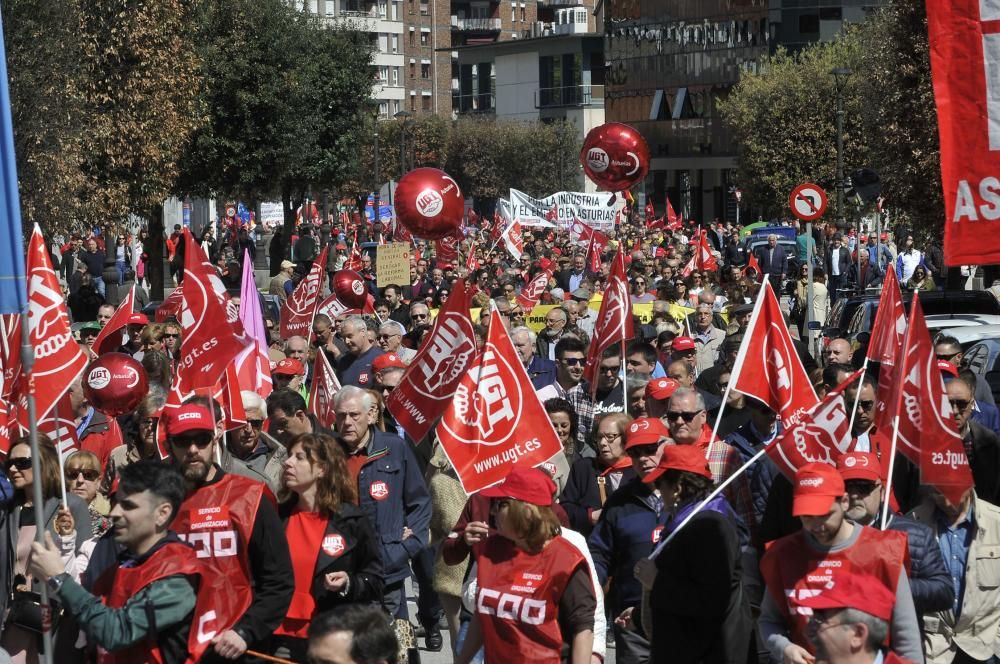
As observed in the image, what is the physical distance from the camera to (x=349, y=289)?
1800cm

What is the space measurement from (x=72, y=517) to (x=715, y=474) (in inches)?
107

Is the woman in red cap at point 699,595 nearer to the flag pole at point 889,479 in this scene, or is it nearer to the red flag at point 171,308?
the flag pole at point 889,479

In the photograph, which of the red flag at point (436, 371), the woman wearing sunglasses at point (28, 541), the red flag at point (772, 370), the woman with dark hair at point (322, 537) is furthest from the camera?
the red flag at point (436, 371)

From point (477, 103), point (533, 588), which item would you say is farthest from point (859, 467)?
point (477, 103)

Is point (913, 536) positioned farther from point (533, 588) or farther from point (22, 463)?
point (22, 463)

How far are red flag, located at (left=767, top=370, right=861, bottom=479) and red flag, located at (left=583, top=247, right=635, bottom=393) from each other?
3820 millimetres

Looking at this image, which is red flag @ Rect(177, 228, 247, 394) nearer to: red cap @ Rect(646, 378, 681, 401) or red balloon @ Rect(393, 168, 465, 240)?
red cap @ Rect(646, 378, 681, 401)

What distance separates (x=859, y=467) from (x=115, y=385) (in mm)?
5837

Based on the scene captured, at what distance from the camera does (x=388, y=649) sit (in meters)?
4.74

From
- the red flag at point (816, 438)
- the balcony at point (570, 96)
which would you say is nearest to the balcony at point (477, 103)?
the balcony at point (570, 96)

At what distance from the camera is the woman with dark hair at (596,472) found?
805 centimetres

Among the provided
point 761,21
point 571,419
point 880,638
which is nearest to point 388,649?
point 880,638

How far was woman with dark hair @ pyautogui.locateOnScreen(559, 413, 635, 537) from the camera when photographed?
26.4 ft

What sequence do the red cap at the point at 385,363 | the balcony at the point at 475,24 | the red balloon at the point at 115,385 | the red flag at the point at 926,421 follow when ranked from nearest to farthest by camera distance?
1. the red flag at the point at 926,421
2. the red balloon at the point at 115,385
3. the red cap at the point at 385,363
4. the balcony at the point at 475,24
